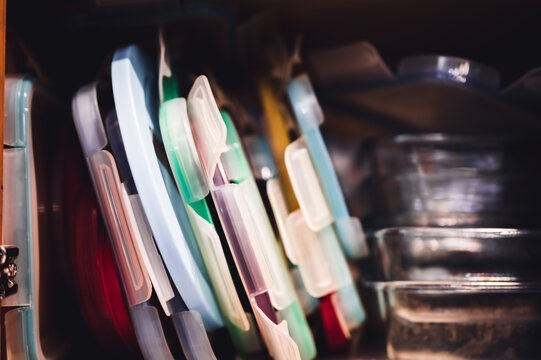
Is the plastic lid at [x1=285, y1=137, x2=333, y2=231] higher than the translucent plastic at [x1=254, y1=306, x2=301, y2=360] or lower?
higher

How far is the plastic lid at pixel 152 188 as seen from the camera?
47 centimetres

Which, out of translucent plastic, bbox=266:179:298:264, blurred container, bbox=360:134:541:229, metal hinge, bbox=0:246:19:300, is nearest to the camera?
metal hinge, bbox=0:246:19:300

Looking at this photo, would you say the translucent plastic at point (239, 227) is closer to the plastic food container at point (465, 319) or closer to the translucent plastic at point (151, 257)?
the translucent plastic at point (151, 257)

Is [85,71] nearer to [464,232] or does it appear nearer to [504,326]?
[464,232]

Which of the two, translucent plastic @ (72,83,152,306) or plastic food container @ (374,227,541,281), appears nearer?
translucent plastic @ (72,83,152,306)

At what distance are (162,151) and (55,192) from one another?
0.20 m

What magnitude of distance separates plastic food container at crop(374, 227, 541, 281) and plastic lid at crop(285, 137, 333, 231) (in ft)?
0.43

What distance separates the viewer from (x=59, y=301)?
24.4 inches

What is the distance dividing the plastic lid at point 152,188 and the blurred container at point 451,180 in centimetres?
40

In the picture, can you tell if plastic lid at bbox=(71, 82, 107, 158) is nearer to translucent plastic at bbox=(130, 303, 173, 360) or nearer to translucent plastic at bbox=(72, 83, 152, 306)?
translucent plastic at bbox=(72, 83, 152, 306)

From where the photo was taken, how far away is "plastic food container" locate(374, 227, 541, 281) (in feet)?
1.95

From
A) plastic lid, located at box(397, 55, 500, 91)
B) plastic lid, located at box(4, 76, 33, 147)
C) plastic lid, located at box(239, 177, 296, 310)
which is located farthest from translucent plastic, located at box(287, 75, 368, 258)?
plastic lid, located at box(4, 76, 33, 147)

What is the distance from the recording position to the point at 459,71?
2.15 ft

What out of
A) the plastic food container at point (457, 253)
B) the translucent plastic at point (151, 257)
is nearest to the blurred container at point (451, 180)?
the plastic food container at point (457, 253)
